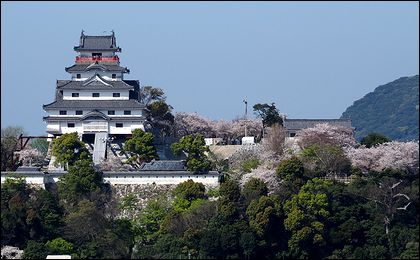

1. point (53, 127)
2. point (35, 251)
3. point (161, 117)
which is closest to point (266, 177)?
point (35, 251)

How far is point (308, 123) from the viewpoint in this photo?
47.8 meters

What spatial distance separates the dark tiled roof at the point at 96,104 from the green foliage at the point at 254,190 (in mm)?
7534

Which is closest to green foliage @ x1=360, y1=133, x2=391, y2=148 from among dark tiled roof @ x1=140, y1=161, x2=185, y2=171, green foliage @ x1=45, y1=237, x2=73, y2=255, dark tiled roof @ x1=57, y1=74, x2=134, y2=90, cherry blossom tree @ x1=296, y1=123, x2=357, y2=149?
cherry blossom tree @ x1=296, y1=123, x2=357, y2=149

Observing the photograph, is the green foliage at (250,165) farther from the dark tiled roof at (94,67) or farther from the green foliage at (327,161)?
the dark tiled roof at (94,67)

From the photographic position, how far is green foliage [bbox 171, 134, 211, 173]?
40969mm

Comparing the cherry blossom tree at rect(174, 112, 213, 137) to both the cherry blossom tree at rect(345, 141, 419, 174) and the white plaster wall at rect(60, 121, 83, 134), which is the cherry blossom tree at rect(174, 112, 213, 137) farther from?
the cherry blossom tree at rect(345, 141, 419, 174)

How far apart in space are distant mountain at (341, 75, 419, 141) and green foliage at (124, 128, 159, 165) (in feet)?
131

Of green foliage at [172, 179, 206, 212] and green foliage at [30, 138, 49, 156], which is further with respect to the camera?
green foliage at [30, 138, 49, 156]

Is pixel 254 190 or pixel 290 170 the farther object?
pixel 290 170

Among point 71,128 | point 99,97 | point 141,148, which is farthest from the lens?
point 99,97

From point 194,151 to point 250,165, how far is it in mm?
1776

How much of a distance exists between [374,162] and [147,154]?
279 inches

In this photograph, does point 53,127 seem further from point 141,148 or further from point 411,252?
point 411,252

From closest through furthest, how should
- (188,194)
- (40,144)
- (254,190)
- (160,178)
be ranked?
1. (254,190)
2. (188,194)
3. (160,178)
4. (40,144)
